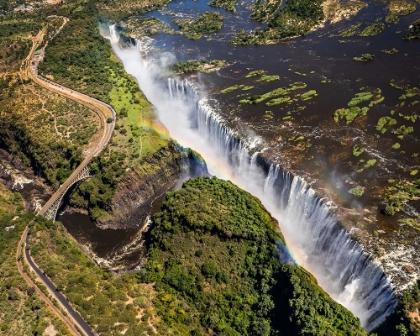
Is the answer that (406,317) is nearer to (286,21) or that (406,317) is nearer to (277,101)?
(277,101)

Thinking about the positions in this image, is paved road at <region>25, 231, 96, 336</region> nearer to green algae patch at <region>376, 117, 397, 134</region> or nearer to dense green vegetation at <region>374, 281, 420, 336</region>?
dense green vegetation at <region>374, 281, 420, 336</region>

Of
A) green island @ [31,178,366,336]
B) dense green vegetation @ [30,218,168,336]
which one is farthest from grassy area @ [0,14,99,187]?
dense green vegetation @ [30,218,168,336]

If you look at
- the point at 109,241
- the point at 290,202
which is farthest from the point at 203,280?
the point at 109,241

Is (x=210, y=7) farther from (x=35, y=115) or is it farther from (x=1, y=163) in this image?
(x=1, y=163)

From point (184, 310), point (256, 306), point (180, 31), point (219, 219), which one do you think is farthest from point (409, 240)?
point (180, 31)

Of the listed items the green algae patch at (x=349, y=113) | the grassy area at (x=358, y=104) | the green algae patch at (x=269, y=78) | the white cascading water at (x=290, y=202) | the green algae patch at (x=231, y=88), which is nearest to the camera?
the white cascading water at (x=290, y=202)

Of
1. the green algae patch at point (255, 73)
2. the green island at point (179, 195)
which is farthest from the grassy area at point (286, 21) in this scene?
the green algae patch at point (255, 73)

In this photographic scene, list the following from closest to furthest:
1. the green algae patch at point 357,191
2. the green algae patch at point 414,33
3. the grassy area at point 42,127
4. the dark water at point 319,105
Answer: the green algae patch at point 357,191 → the dark water at point 319,105 → the grassy area at point 42,127 → the green algae patch at point 414,33

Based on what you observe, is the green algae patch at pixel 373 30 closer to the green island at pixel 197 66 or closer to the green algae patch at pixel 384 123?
the green island at pixel 197 66
